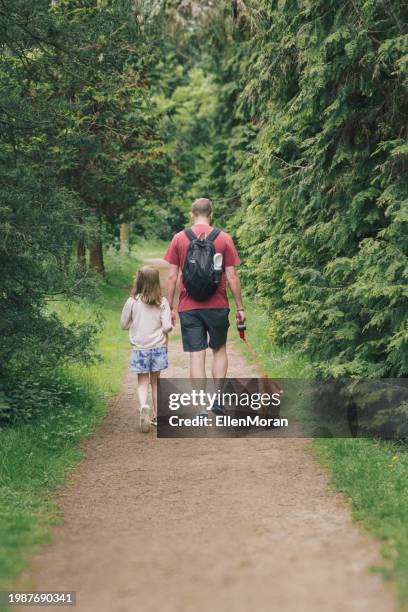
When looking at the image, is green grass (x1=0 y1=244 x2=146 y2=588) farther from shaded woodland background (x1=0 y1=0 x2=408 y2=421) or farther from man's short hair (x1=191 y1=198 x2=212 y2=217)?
man's short hair (x1=191 y1=198 x2=212 y2=217)

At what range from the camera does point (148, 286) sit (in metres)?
8.12

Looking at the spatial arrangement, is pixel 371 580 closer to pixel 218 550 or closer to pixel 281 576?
pixel 281 576

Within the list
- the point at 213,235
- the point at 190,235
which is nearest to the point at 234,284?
the point at 213,235

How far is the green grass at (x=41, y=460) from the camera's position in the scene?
4793mm

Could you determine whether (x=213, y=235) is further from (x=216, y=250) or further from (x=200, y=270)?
(x=200, y=270)

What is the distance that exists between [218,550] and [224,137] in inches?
763

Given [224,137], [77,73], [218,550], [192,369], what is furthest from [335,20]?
[224,137]

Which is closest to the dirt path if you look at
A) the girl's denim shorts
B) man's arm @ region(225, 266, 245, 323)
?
the girl's denim shorts

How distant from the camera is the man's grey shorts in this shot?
26.0ft

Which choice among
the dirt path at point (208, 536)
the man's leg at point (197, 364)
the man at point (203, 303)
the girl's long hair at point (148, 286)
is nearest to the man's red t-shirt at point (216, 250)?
the man at point (203, 303)

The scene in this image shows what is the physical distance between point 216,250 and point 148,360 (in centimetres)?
140

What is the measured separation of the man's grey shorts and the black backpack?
0.19 metres

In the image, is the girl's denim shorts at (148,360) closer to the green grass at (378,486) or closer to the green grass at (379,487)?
the green grass at (378,486)

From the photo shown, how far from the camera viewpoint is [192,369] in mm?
8070
